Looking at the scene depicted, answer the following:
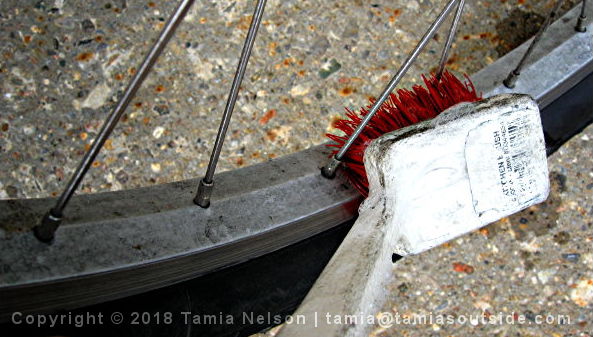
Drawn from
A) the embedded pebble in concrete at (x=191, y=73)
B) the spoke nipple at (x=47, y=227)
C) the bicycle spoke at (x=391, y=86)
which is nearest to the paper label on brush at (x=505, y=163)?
the bicycle spoke at (x=391, y=86)

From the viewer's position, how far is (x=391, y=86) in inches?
28.3

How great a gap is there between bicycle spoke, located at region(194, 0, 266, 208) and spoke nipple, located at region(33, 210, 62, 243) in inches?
6.5

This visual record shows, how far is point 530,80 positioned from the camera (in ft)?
2.96

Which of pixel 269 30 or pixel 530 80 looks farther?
pixel 269 30

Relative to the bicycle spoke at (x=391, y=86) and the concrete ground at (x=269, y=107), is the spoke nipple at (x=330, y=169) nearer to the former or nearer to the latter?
the bicycle spoke at (x=391, y=86)

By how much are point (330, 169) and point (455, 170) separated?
0.15 meters

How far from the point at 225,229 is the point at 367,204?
0.17 m


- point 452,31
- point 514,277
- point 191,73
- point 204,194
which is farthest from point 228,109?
point 514,277

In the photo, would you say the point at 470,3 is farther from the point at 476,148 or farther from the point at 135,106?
the point at 135,106

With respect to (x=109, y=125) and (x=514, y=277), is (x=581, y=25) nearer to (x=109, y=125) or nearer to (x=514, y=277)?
(x=514, y=277)

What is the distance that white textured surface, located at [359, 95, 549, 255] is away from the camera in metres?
0.72

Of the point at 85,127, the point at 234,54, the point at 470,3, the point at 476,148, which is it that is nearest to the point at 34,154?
the point at 85,127

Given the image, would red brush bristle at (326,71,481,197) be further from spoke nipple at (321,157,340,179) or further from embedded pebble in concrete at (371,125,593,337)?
embedded pebble in concrete at (371,125,593,337)

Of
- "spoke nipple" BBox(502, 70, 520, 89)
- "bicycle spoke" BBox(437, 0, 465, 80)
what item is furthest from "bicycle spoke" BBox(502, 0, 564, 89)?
"bicycle spoke" BBox(437, 0, 465, 80)
